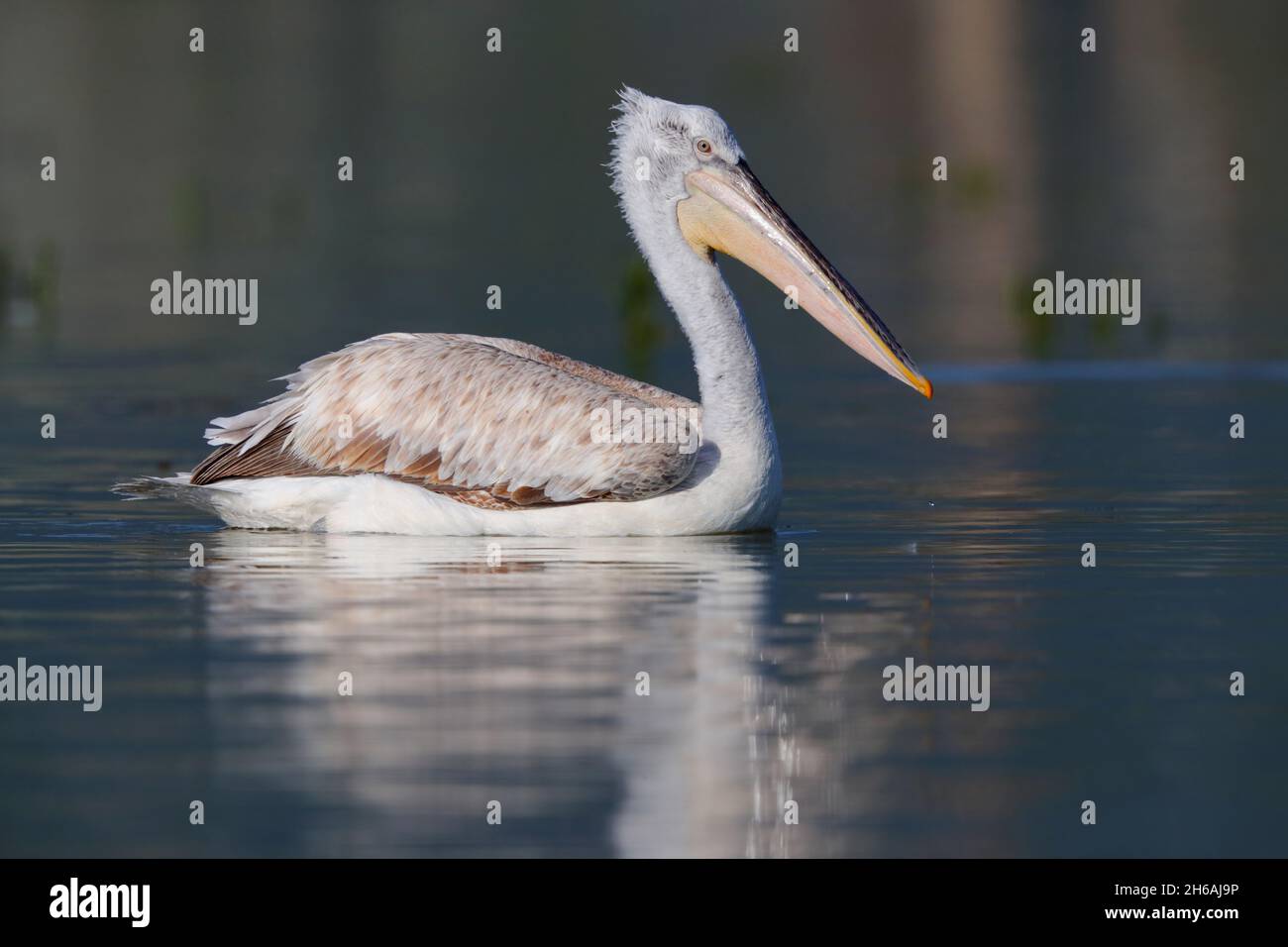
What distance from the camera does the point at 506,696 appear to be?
745 cm

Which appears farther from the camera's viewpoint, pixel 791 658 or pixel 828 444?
pixel 828 444

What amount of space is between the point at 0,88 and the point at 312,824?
135 feet

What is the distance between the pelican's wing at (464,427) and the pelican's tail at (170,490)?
3.0 inches

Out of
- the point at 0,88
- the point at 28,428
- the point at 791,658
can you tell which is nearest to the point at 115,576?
the point at 791,658

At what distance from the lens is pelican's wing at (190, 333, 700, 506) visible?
10352 millimetres

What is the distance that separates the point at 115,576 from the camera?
31.5 ft

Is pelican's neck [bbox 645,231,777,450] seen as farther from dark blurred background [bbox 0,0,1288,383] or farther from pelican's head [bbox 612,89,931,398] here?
dark blurred background [bbox 0,0,1288,383]

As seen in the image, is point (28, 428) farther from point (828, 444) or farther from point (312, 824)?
point (312, 824)

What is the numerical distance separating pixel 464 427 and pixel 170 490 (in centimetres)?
124

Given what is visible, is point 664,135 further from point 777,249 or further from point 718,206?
point 777,249

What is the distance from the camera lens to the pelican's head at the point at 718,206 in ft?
35.1

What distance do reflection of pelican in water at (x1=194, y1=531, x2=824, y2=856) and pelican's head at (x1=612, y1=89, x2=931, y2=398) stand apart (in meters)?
1.14

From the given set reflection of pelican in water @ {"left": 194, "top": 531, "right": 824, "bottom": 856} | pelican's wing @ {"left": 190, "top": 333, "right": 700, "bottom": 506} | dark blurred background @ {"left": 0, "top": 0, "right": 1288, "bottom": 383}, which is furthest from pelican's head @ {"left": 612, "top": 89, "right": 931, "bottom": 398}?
dark blurred background @ {"left": 0, "top": 0, "right": 1288, "bottom": 383}

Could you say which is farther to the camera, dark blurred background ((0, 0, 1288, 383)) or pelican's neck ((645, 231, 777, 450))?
dark blurred background ((0, 0, 1288, 383))
